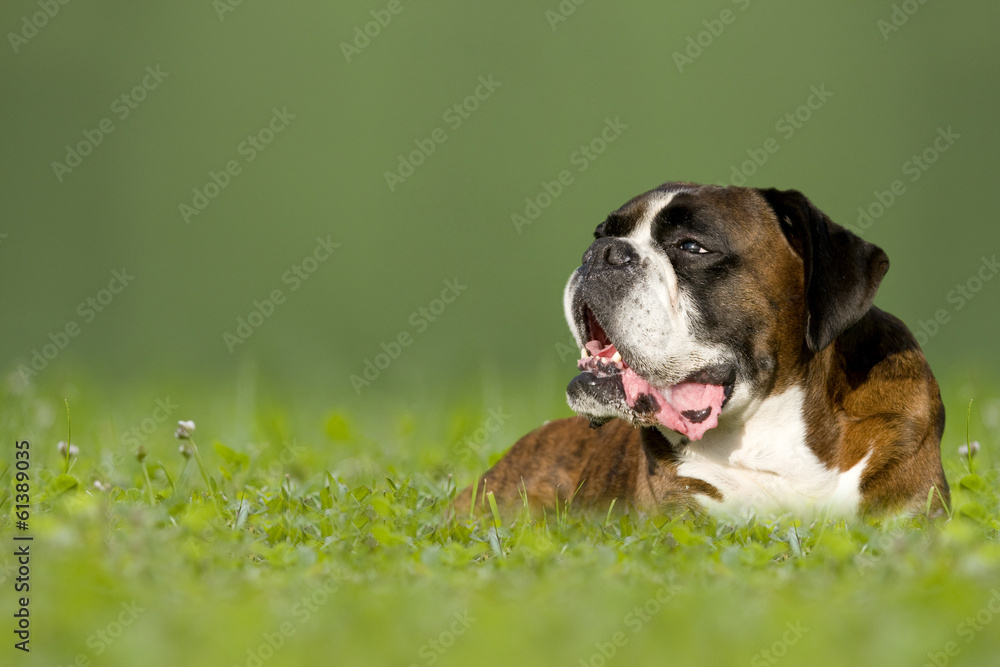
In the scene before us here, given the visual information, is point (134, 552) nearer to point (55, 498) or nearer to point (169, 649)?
point (169, 649)

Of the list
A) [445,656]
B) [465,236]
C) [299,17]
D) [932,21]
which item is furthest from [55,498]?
[932,21]

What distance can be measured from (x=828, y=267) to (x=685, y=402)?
24.6 inches

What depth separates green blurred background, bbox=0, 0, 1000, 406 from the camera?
8.48 metres

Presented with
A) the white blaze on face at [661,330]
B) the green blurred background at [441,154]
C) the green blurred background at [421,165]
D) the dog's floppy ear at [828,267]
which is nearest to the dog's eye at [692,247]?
the white blaze on face at [661,330]

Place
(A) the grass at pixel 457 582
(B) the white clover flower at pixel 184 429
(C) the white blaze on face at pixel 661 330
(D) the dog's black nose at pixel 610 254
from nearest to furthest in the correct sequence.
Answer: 1. (A) the grass at pixel 457 582
2. (C) the white blaze on face at pixel 661 330
3. (D) the dog's black nose at pixel 610 254
4. (B) the white clover flower at pixel 184 429

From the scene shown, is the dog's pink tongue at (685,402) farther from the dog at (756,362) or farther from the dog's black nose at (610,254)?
the dog's black nose at (610,254)

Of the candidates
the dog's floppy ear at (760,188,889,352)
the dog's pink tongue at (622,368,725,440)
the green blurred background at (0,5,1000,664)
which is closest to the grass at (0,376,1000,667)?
the dog's pink tongue at (622,368,725,440)

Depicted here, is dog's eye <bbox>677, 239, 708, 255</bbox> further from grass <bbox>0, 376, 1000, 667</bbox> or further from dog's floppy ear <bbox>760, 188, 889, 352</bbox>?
grass <bbox>0, 376, 1000, 667</bbox>

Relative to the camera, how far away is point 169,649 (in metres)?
2.12

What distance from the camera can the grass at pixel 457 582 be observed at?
7.03ft

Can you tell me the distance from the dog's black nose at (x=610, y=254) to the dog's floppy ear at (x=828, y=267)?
544 millimetres

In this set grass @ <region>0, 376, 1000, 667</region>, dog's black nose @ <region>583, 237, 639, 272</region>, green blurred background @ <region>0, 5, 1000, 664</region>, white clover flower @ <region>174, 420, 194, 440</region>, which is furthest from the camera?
green blurred background @ <region>0, 5, 1000, 664</region>

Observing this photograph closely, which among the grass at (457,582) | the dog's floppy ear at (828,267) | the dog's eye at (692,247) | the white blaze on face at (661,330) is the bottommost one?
the grass at (457,582)

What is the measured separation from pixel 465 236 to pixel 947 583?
21.9 ft
